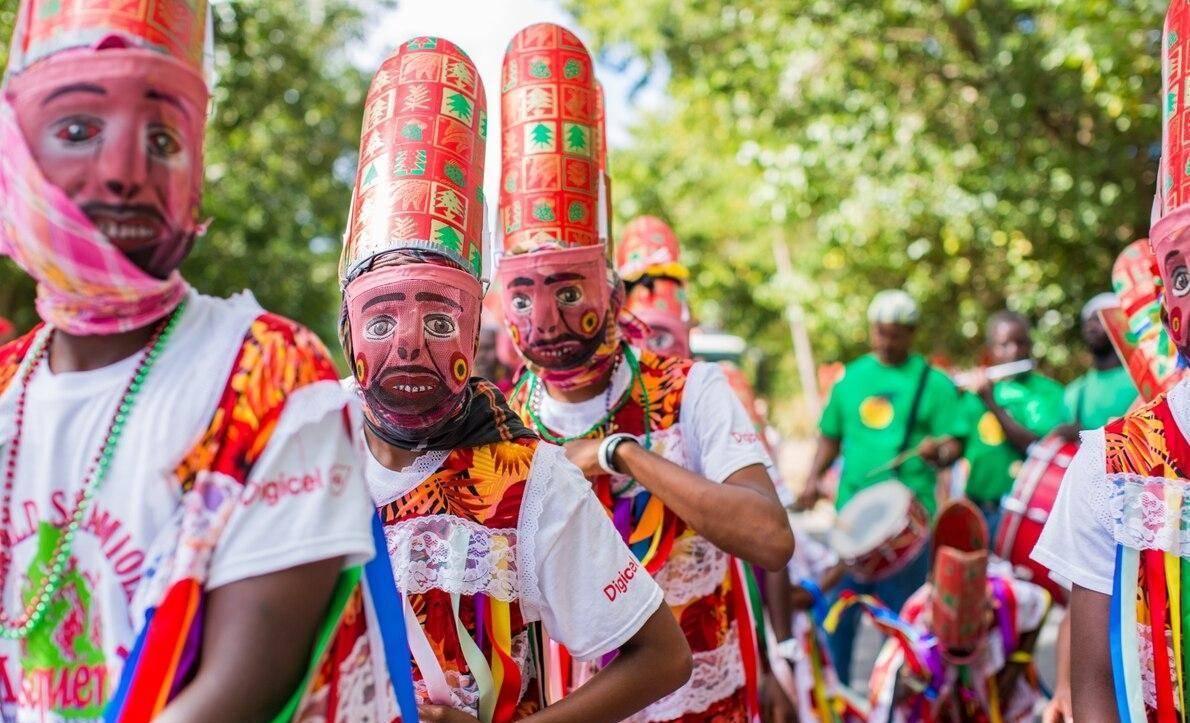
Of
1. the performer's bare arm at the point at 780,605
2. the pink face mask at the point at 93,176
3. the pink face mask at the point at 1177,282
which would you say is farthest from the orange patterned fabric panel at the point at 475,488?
the performer's bare arm at the point at 780,605

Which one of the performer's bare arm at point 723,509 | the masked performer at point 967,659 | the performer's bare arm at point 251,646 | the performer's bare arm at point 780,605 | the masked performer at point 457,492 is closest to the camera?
the performer's bare arm at point 251,646

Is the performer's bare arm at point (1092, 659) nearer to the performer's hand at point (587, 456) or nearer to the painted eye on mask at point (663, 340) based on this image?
the performer's hand at point (587, 456)

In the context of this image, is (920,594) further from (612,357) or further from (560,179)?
(560,179)

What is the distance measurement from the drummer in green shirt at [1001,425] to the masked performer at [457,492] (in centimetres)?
487

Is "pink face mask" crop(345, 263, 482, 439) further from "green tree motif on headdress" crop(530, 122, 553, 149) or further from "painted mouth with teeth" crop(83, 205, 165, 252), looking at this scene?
"green tree motif on headdress" crop(530, 122, 553, 149)

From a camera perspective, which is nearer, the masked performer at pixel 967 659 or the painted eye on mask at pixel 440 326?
the painted eye on mask at pixel 440 326

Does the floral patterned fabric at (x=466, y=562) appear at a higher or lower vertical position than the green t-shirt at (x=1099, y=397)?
lower

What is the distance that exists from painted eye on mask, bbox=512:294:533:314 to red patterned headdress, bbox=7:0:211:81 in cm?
154

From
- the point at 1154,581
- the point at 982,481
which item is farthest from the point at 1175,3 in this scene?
the point at 982,481

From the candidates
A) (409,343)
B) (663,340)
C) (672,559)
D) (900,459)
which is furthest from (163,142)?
(900,459)

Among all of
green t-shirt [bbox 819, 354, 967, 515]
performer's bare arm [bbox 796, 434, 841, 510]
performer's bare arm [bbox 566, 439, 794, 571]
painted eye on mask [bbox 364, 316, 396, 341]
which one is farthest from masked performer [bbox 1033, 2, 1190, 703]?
performer's bare arm [bbox 796, 434, 841, 510]

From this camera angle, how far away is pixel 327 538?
1.43 m

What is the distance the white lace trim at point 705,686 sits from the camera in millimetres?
3084

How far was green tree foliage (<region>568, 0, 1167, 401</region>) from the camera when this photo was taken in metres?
8.91
